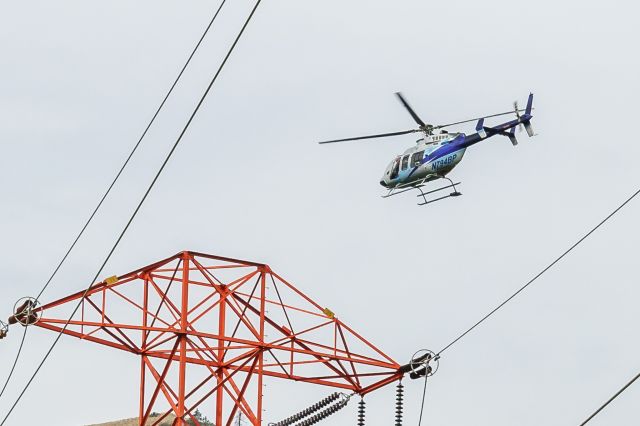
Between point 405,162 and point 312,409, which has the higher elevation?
point 405,162

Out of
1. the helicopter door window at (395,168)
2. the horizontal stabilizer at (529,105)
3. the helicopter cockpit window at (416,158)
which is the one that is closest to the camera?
the helicopter cockpit window at (416,158)

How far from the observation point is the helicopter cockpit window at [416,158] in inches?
2552

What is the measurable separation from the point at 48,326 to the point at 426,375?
11096mm

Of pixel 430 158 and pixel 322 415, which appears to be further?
pixel 430 158

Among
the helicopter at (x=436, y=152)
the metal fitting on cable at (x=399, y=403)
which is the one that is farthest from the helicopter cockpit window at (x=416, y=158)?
the metal fitting on cable at (x=399, y=403)

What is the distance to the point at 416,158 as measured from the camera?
65.1 metres

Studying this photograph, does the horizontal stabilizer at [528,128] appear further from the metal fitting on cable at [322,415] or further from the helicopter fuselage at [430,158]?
the metal fitting on cable at [322,415]

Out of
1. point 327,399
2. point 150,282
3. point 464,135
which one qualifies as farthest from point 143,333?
point 464,135

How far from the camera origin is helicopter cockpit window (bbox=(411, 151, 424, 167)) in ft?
213

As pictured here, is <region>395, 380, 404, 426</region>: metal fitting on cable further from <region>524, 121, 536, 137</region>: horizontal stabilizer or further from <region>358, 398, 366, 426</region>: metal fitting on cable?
<region>524, 121, 536, 137</region>: horizontal stabilizer

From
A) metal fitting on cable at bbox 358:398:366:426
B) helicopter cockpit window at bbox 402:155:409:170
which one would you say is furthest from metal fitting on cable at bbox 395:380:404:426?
helicopter cockpit window at bbox 402:155:409:170

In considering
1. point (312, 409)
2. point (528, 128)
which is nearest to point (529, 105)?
point (528, 128)

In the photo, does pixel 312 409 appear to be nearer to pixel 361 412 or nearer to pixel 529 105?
pixel 361 412

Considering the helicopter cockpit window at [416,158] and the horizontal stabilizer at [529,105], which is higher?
the horizontal stabilizer at [529,105]
